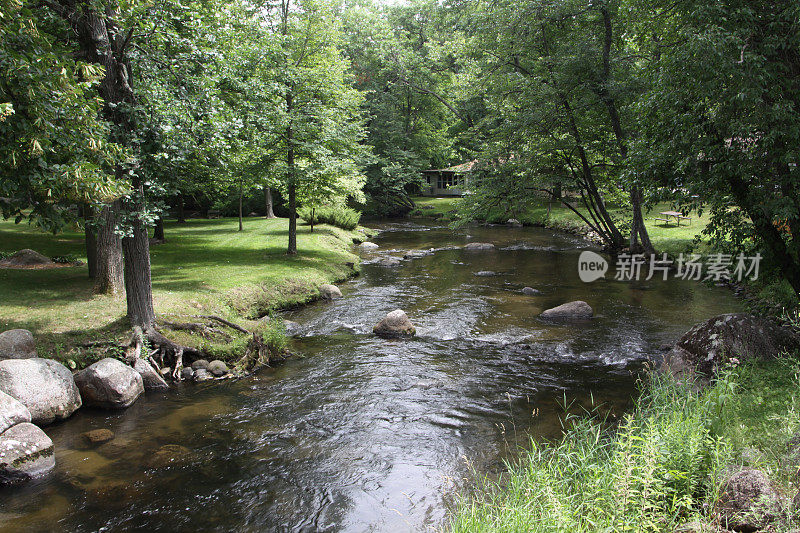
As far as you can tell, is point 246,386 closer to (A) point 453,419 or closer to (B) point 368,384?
(B) point 368,384

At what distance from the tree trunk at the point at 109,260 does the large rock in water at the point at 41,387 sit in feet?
11.8

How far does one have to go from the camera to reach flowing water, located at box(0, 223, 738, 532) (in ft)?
18.8

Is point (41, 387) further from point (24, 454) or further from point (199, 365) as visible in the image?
point (199, 365)

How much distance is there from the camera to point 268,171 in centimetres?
1767

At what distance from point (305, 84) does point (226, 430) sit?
14276mm

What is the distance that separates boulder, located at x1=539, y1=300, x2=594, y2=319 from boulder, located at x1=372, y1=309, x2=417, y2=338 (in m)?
3.94

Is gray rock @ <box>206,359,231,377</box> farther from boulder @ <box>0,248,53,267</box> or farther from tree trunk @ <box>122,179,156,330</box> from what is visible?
boulder @ <box>0,248,53,267</box>

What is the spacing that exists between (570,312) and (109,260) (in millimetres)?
11864

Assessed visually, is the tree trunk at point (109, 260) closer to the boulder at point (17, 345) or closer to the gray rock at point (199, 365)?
the boulder at point (17, 345)

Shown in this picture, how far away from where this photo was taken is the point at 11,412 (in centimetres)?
677

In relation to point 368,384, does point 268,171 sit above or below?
above

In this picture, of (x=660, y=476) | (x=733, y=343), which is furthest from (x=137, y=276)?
(x=733, y=343)

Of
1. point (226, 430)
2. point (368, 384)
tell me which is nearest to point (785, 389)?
point (368, 384)

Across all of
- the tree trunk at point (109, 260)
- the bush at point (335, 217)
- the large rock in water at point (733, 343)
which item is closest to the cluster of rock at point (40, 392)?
the tree trunk at point (109, 260)
